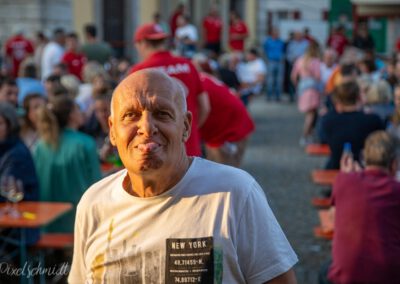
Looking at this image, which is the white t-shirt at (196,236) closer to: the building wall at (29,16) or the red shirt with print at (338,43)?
the building wall at (29,16)

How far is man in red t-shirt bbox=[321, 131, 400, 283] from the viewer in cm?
424

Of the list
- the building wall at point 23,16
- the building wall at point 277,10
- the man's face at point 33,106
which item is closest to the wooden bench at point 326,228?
the man's face at point 33,106

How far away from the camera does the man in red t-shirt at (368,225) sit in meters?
4.24

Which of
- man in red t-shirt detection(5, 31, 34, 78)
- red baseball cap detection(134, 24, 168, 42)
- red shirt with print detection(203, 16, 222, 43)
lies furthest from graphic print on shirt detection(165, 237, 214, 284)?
red shirt with print detection(203, 16, 222, 43)

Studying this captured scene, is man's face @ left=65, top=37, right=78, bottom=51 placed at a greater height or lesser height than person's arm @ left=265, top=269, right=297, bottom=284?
greater

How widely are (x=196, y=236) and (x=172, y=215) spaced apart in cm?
9

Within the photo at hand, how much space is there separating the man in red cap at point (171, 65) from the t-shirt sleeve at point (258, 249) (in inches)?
114

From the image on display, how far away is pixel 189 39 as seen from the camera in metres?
18.9

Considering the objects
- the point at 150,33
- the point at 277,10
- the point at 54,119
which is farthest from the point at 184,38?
the point at 150,33

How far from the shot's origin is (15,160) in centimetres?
521

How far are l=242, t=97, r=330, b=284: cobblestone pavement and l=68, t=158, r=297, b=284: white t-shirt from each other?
153 inches

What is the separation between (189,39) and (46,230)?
44.3 feet

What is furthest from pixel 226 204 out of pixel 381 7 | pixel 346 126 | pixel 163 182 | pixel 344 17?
pixel 344 17

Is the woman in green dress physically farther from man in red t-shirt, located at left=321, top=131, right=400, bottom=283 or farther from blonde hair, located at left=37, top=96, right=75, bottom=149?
man in red t-shirt, located at left=321, top=131, right=400, bottom=283
